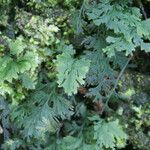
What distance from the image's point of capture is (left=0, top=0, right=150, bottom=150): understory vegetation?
311 cm

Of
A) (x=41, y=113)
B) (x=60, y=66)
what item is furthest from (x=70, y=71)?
(x=41, y=113)

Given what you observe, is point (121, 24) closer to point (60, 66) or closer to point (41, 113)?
point (60, 66)

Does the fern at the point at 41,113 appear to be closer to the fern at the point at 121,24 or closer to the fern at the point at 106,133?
the fern at the point at 106,133

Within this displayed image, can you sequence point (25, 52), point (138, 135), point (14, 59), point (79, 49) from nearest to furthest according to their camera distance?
point (14, 59) → point (25, 52) → point (79, 49) → point (138, 135)

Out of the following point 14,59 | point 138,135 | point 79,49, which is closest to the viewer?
point 14,59

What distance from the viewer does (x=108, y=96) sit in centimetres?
349

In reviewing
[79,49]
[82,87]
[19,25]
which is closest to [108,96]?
[82,87]

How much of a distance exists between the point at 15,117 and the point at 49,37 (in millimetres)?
894

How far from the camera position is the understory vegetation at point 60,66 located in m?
3.11

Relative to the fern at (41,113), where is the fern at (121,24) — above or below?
above

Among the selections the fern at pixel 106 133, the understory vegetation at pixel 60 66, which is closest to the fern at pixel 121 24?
the understory vegetation at pixel 60 66

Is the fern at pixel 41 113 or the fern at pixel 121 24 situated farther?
the fern at pixel 41 113

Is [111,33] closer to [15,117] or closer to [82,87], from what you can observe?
[82,87]

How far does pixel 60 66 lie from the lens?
→ 3.01 m
